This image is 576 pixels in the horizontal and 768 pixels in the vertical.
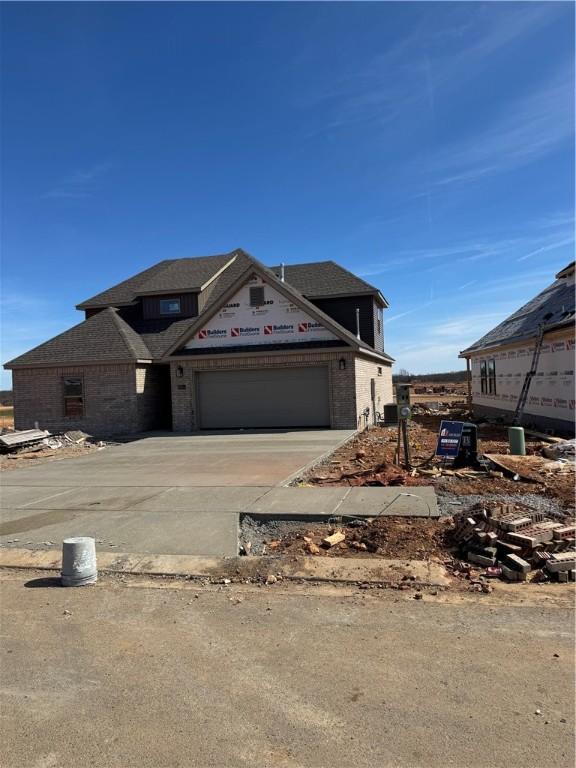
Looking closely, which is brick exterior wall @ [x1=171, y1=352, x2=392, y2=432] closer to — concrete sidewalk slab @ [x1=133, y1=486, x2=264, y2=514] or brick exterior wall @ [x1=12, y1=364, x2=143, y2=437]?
brick exterior wall @ [x1=12, y1=364, x2=143, y2=437]

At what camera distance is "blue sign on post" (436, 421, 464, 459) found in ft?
36.9

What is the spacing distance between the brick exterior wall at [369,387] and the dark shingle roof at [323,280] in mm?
3298

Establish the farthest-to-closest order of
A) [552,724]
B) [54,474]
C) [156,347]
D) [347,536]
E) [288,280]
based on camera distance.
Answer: [288,280], [156,347], [54,474], [347,536], [552,724]

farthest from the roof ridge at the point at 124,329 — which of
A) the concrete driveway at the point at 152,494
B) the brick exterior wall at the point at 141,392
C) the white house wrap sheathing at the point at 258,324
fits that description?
the concrete driveway at the point at 152,494

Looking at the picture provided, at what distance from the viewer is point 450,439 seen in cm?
1132

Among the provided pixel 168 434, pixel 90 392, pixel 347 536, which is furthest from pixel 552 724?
pixel 90 392

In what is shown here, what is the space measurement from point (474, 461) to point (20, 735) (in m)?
9.72

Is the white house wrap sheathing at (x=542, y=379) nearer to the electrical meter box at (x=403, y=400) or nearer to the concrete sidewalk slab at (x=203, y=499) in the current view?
the electrical meter box at (x=403, y=400)

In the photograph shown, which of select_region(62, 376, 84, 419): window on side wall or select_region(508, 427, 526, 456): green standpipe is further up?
select_region(62, 376, 84, 419): window on side wall

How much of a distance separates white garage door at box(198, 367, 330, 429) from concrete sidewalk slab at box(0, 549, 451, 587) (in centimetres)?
1386

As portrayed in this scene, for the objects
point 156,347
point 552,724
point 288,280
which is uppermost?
point 288,280

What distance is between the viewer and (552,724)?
3.16m

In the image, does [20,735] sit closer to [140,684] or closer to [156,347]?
[140,684]

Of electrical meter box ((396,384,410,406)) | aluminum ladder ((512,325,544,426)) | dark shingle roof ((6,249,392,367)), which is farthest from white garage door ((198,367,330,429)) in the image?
electrical meter box ((396,384,410,406))
